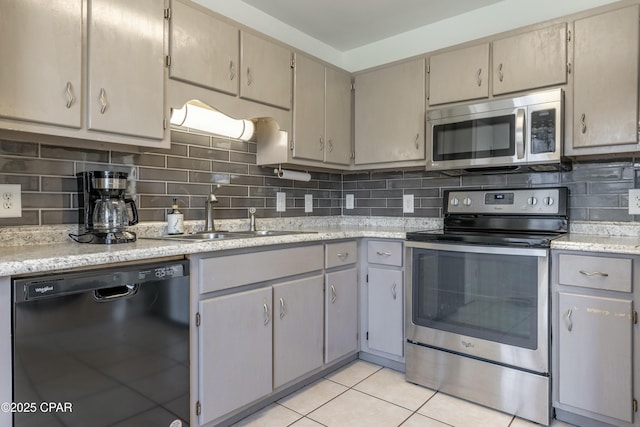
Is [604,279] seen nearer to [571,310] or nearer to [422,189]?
[571,310]

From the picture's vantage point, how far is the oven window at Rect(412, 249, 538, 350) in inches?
75.5

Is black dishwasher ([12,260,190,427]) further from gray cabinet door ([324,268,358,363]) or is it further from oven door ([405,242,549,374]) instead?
oven door ([405,242,549,374])

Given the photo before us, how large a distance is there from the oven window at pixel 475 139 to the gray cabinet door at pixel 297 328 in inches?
43.7

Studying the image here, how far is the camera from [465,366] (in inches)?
82.2

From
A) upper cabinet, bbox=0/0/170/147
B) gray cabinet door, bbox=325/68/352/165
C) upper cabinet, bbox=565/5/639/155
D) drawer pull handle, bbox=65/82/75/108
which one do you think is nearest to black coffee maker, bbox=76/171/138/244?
upper cabinet, bbox=0/0/170/147

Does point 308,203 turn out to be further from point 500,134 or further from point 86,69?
point 86,69

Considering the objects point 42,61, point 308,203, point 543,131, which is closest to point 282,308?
point 308,203

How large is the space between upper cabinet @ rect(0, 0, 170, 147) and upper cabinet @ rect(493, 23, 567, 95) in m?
1.85

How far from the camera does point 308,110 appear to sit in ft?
8.49

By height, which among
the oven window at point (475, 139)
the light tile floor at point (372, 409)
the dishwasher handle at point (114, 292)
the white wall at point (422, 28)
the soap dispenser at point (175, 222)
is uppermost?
the white wall at point (422, 28)

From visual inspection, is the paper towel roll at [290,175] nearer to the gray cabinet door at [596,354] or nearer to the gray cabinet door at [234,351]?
the gray cabinet door at [234,351]

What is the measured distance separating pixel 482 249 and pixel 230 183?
59.7 inches

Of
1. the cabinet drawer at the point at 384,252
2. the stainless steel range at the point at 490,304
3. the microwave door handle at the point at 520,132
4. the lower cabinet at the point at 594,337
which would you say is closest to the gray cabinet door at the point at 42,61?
the cabinet drawer at the point at 384,252

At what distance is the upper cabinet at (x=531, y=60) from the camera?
6.95ft
